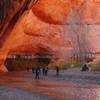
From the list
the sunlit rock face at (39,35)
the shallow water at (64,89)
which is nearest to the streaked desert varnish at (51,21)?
the sunlit rock face at (39,35)

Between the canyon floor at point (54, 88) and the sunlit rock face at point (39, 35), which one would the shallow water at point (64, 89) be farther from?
the sunlit rock face at point (39, 35)

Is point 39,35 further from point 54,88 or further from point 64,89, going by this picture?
point 64,89

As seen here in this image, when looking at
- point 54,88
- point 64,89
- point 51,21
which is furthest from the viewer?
point 51,21

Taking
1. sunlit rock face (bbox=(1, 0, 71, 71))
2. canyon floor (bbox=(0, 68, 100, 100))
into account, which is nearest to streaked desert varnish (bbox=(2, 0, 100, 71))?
sunlit rock face (bbox=(1, 0, 71, 71))

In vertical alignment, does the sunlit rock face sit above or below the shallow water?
above

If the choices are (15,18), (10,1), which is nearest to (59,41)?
(15,18)

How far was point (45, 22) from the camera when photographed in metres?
46.8

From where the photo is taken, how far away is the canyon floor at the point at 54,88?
19577mm

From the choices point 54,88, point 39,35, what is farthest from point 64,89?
point 39,35

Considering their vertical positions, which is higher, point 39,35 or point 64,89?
point 39,35

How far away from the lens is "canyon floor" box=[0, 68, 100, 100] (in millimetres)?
19577

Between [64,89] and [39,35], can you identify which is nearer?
[64,89]

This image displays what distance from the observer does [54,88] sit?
2467cm

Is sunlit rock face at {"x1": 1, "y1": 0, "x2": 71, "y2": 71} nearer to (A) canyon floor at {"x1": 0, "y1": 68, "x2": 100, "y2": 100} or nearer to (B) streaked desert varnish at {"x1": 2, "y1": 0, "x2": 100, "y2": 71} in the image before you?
(B) streaked desert varnish at {"x1": 2, "y1": 0, "x2": 100, "y2": 71}
